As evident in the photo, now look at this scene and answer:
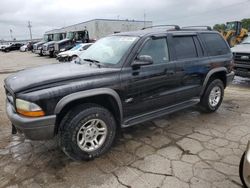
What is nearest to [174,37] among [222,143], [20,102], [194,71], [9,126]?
[194,71]

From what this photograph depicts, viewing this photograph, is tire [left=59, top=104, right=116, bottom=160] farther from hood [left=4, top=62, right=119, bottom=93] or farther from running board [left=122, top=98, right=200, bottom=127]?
hood [left=4, top=62, right=119, bottom=93]

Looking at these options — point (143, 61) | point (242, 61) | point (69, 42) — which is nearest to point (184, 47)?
point (143, 61)

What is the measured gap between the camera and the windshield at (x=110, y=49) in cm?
395

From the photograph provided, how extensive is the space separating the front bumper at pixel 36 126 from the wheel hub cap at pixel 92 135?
43 centimetres

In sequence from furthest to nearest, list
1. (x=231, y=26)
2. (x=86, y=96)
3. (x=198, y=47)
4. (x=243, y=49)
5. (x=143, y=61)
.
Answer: (x=231, y=26), (x=243, y=49), (x=198, y=47), (x=143, y=61), (x=86, y=96)

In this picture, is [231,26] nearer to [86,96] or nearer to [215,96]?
[215,96]

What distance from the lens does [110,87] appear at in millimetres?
3531

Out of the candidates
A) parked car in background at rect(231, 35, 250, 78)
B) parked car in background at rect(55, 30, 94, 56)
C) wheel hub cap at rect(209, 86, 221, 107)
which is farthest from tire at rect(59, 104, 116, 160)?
parked car in background at rect(55, 30, 94, 56)

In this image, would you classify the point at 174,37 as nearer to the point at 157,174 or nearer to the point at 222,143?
the point at 222,143

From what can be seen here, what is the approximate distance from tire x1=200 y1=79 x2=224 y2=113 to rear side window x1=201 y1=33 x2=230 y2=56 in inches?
25.1

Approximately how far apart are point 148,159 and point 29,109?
70.7 inches

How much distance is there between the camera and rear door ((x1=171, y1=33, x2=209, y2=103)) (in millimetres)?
4471

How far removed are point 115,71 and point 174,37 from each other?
5.01 ft

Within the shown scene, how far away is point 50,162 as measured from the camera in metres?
3.53
